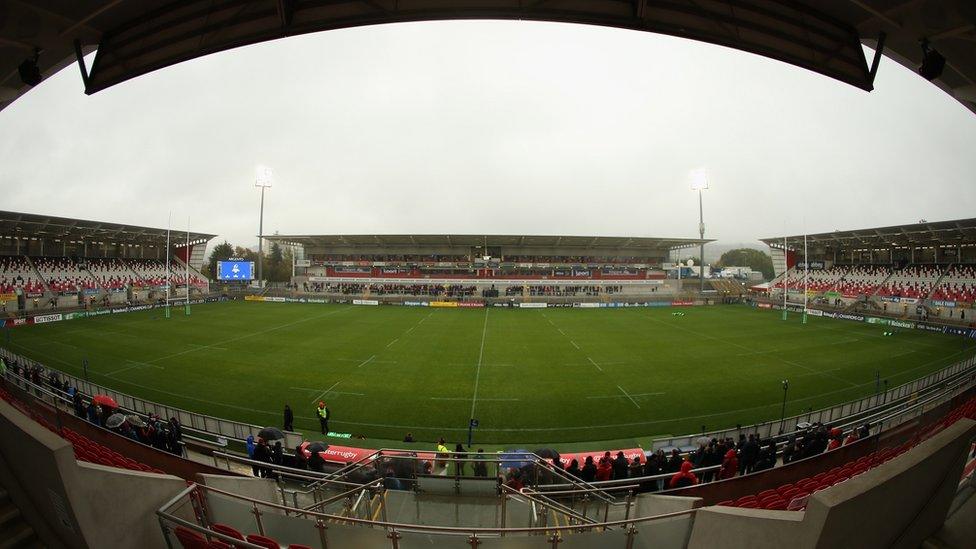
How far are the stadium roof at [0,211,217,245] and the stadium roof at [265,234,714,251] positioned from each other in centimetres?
1457

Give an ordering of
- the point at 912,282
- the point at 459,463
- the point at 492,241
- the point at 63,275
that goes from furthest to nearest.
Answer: the point at 492,241
the point at 63,275
the point at 912,282
the point at 459,463

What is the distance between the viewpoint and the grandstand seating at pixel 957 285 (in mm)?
34322

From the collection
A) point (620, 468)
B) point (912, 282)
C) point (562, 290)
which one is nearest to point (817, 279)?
point (912, 282)

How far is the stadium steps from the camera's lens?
12.8 feet

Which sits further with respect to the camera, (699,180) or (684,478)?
(699,180)

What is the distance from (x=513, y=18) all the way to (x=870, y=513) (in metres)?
6.82

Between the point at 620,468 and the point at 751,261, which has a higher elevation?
the point at 751,261

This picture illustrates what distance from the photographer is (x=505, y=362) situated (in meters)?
21.1

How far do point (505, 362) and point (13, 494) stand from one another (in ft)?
59.6

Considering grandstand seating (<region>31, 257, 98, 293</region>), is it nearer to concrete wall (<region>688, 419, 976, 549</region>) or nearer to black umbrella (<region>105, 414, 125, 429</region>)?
black umbrella (<region>105, 414, 125, 429</region>)

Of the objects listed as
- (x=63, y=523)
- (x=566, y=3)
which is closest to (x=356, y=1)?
(x=566, y=3)

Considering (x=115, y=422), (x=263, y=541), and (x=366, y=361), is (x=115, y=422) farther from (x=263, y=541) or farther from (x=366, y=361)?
(x=366, y=361)

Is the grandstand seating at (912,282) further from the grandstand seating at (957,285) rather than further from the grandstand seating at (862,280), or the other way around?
the grandstand seating at (862,280)

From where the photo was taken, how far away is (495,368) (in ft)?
65.2
